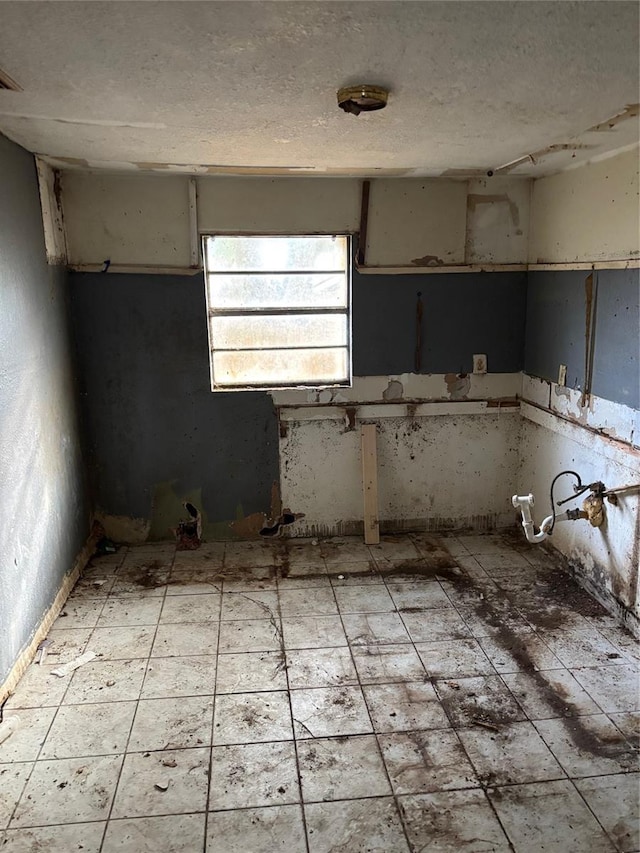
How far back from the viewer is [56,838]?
2.06m

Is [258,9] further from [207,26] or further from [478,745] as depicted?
[478,745]

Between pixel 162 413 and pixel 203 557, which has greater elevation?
pixel 162 413

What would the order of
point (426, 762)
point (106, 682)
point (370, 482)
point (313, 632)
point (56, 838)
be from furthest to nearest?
point (370, 482), point (313, 632), point (106, 682), point (426, 762), point (56, 838)

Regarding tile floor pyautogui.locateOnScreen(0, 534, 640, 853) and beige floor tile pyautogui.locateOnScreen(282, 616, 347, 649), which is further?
beige floor tile pyautogui.locateOnScreen(282, 616, 347, 649)

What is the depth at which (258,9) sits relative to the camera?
1.58 m

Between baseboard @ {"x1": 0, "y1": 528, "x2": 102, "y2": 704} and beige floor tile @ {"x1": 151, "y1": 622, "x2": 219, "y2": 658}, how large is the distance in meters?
0.60

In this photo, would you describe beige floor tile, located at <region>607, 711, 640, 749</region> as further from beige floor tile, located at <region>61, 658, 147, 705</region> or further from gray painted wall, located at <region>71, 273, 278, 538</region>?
gray painted wall, located at <region>71, 273, 278, 538</region>

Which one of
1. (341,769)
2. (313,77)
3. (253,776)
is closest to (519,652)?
(341,769)

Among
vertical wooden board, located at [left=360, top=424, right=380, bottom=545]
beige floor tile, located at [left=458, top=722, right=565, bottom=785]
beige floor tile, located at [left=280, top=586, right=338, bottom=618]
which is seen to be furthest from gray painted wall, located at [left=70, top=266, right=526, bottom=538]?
beige floor tile, located at [left=458, top=722, right=565, bottom=785]

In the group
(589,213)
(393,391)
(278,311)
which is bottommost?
(393,391)

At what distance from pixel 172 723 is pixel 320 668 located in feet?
2.47

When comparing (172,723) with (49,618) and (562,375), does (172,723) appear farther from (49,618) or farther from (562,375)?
(562,375)

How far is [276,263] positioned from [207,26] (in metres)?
2.52

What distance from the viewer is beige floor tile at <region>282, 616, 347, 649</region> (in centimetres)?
321
